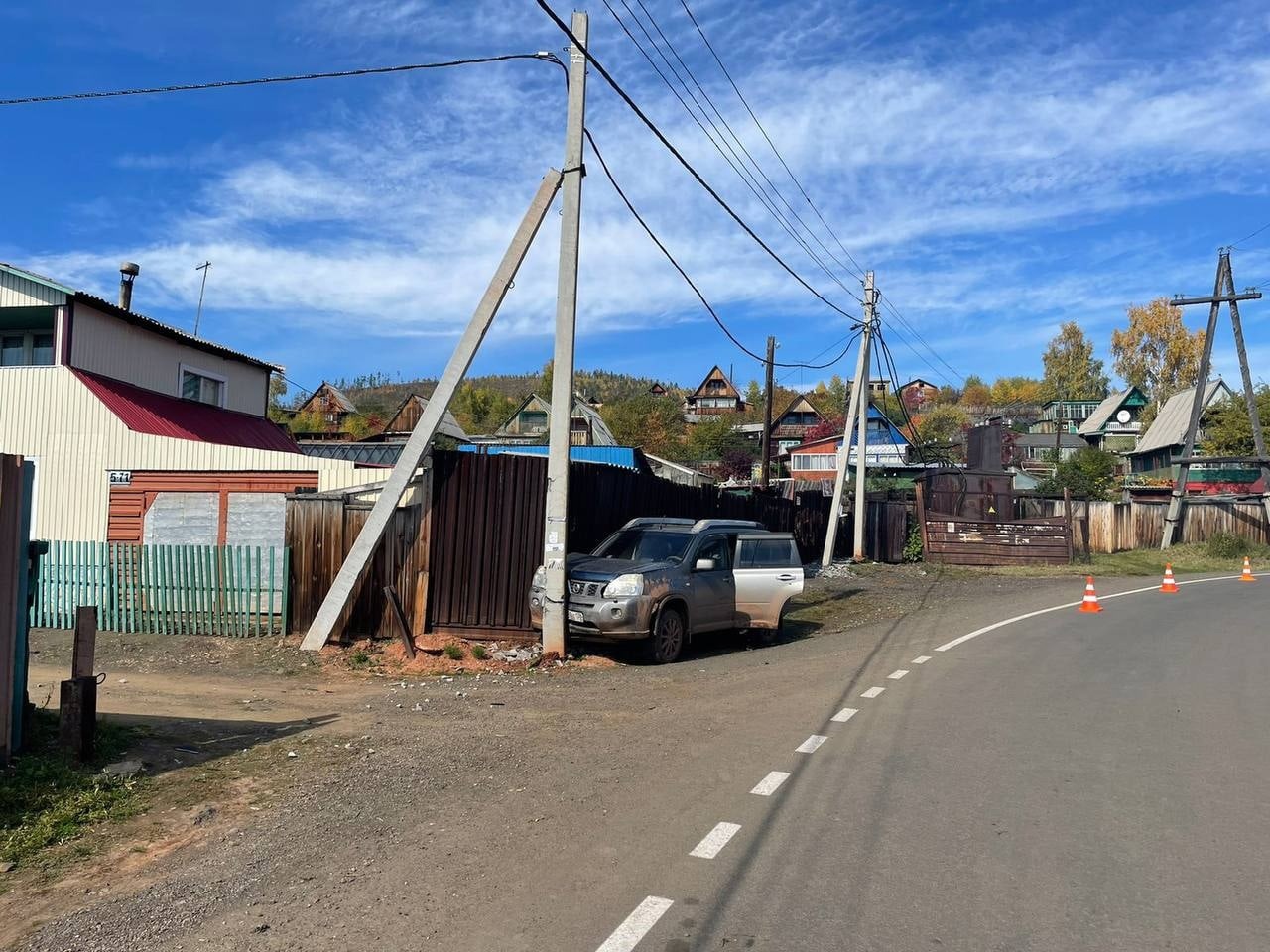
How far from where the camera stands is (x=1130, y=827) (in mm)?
5391

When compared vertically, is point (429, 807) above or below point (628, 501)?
below

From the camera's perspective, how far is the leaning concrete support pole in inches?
458

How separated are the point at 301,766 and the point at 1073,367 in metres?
98.2

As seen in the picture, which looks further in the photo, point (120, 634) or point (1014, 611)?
point (1014, 611)

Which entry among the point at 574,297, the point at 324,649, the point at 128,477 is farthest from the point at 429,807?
the point at 128,477

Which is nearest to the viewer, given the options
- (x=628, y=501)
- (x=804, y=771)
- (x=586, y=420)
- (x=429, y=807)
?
(x=429, y=807)

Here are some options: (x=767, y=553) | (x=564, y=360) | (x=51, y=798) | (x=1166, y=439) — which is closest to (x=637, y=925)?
(x=51, y=798)

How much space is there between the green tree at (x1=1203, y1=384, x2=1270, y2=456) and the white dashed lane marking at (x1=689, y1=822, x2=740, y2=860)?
178 ft

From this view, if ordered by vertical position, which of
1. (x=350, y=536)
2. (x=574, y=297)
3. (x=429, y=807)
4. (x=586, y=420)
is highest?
(x=586, y=420)

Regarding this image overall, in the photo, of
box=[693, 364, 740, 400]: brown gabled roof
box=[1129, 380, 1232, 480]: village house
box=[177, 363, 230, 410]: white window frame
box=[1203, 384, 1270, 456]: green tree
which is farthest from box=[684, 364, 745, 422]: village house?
box=[177, 363, 230, 410]: white window frame

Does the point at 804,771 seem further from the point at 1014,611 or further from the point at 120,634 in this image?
the point at 1014,611

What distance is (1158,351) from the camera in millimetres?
80812

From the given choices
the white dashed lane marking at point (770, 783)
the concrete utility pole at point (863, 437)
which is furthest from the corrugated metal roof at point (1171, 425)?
the white dashed lane marking at point (770, 783)

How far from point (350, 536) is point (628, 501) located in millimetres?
4512
